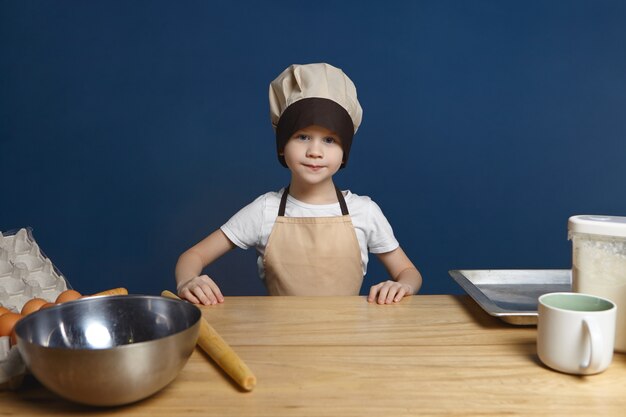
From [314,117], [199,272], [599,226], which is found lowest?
[199,272]

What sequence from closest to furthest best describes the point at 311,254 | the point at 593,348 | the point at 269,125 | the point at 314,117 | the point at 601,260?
the point at 593,348, the point at 601,260, the point at 314,117, the point at 311,254, the point at 269,125

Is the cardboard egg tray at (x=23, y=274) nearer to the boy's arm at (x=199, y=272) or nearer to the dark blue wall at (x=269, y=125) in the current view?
the boy's arm at (x=199, y=272)

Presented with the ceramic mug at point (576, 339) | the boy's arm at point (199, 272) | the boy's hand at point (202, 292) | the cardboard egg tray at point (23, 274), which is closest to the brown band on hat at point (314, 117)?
the boy's arm at point (199, 272)

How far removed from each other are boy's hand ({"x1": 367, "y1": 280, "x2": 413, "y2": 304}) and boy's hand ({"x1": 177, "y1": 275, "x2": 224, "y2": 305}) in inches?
10.9

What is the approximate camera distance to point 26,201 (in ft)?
7.59

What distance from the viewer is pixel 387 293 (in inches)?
44.4

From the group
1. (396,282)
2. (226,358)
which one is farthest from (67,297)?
(396,282)

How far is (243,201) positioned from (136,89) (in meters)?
0.56

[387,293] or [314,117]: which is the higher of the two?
[314,117]

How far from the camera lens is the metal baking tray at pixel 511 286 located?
107cm

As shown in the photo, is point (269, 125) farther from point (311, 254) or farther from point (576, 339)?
point (576, 339)

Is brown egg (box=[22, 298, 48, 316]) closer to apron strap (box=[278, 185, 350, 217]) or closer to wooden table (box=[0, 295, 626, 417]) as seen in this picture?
wooden table (box=[0, 295, 626, 417])

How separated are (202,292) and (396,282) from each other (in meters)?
0.38

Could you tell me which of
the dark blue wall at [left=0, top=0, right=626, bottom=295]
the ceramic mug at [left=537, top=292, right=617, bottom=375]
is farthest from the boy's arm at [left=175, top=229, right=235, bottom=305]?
the dark blue wall at [left=0, top=0, right=626, bottom=295]
